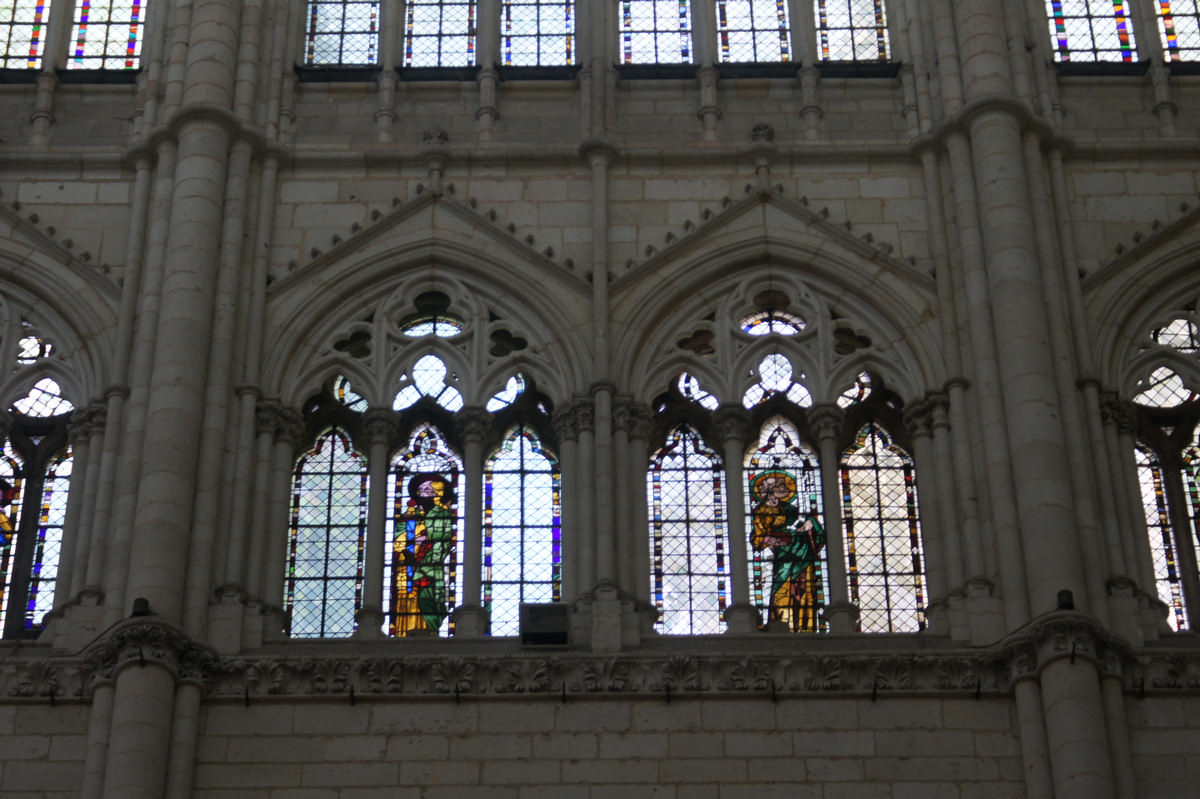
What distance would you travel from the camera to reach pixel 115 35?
26.9 metres

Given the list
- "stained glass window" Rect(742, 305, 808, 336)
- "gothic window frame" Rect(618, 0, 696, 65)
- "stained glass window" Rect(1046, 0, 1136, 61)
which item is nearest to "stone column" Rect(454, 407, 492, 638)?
"stained glass window" Rect(742, 305, 808, 336)

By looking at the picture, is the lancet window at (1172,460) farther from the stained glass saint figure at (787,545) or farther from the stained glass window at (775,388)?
the stained glass window at (775,388)

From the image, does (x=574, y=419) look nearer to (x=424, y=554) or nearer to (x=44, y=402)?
(x=424, y=554)

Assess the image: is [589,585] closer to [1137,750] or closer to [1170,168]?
[1137,750]

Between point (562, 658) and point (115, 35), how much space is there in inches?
384

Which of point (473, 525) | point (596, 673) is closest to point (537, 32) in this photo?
point (473, 525)

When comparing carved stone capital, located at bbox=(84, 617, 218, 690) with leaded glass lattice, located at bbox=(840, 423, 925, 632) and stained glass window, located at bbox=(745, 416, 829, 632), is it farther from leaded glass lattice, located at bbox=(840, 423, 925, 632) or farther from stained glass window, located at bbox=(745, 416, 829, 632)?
leaded glass lattice, located at bbox=(840, 423, 925, 632)

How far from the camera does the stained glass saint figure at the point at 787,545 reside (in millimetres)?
22531

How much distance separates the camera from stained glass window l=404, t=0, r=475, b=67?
Result: 26580mm

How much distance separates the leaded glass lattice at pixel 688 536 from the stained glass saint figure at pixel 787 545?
372 mm

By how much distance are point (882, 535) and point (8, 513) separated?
8213 millimetres

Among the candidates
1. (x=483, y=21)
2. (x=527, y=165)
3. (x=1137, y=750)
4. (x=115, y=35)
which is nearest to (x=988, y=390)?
(x=1137, y=750)

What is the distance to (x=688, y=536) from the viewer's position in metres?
23.0

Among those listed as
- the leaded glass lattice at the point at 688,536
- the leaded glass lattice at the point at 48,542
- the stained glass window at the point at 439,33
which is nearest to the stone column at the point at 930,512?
the leaded glass lattice at the point at 688,536
